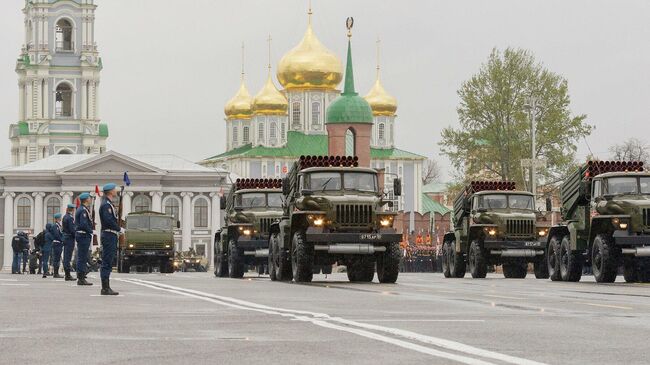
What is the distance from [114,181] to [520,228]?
314 feet

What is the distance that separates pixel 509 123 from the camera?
255ft

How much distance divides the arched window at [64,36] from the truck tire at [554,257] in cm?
11702

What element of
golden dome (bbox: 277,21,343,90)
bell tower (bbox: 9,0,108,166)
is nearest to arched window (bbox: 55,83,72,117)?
bell tower (bbox: 9,0,108,166)

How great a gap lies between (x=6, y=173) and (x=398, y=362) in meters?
124

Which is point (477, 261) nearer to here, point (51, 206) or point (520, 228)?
point (520, 228)

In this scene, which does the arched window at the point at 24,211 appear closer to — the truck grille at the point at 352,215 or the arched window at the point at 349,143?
the arched window at the point at 349,143

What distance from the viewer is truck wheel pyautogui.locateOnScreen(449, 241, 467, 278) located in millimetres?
40156

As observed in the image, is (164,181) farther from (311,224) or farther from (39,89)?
(311,224)

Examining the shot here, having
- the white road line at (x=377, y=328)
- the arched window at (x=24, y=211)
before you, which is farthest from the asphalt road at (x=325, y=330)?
the arched window at (x=24, y=211)

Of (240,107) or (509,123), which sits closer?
(509,123)

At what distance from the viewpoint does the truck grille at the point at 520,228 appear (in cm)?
3772

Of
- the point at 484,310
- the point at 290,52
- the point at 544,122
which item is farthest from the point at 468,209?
the point at 290,52

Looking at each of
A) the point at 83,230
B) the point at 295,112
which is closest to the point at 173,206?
the point at 295,112

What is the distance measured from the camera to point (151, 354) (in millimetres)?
10539
